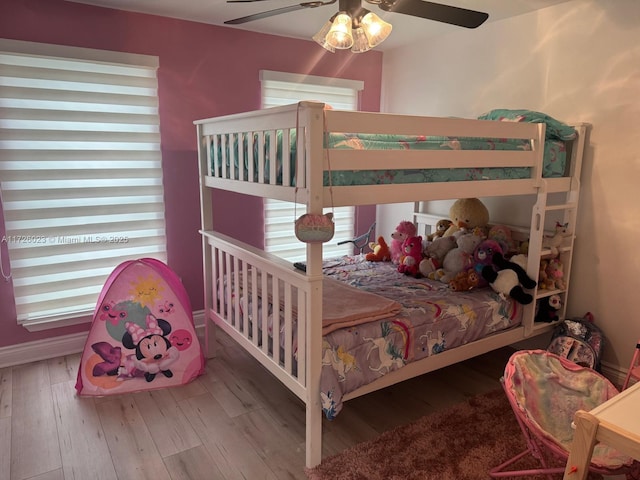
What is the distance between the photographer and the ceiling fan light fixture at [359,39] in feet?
6.70

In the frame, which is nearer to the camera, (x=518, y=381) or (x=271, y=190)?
(x=518, y=381)

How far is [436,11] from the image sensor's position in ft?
6.23

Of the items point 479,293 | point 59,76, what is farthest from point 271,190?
point 59,76

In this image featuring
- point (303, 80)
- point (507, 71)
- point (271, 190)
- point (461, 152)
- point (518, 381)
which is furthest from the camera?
point (303, 80)

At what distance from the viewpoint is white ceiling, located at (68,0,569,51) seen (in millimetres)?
2711

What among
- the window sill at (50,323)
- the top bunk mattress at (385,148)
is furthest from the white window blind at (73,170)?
the top bunk mattress at (385,148)

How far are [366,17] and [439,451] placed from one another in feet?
6.25

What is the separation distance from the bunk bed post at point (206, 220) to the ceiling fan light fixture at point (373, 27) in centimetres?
114

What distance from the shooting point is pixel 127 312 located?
104 inches

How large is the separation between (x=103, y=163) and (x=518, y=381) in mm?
2611

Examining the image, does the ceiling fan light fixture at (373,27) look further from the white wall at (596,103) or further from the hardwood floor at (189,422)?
the hardwood floor at (189,422)

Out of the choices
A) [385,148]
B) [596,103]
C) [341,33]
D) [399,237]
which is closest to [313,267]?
[385,148]

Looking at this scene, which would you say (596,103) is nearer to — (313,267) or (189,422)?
(313,267)

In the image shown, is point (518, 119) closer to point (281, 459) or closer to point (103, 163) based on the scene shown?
point (281, 459)
